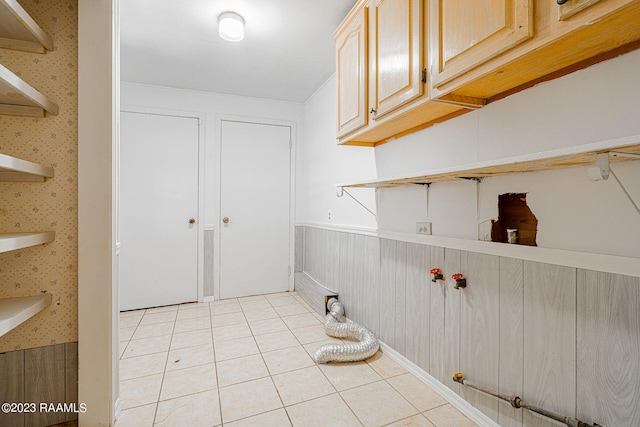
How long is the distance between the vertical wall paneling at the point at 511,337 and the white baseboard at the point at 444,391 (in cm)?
10

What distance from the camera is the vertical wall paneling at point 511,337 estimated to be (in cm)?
131

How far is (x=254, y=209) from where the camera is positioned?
150 inches

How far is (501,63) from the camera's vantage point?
3.37ft

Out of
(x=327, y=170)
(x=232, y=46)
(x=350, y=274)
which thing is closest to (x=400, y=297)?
(x=350, y=274)

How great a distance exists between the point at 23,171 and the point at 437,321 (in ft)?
7.06

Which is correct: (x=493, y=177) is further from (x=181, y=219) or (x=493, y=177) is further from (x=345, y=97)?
(x=181, y=219)

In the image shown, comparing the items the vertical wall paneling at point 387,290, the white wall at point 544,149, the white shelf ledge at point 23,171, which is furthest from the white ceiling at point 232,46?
the vertical wall paneling at point 387,290

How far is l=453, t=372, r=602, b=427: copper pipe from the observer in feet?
3.59

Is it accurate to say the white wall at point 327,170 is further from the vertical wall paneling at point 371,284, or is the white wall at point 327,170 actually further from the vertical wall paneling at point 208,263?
the vertical wall paneling at point 208,263

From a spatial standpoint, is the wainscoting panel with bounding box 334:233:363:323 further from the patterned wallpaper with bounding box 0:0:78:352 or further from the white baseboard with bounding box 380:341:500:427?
the patterned wallpaper with bounding box 0:0:78:352

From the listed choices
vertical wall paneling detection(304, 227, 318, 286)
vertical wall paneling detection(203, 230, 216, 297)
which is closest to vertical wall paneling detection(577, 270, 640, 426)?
vertical wall paneling detection(304, 227, 318, 286)

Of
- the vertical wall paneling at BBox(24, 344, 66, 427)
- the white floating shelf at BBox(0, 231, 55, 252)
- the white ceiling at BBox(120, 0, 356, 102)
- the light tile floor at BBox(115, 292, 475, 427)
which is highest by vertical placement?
the white ceiling at BBox(120, 0, 356, 102)

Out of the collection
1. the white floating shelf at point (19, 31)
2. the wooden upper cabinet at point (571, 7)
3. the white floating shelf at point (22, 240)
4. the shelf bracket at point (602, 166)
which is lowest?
the white floating shelf at point (22, 240)

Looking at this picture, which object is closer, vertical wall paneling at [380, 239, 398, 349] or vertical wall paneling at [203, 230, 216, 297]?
vertical wall paneling at [380, 239, 398, 349]
